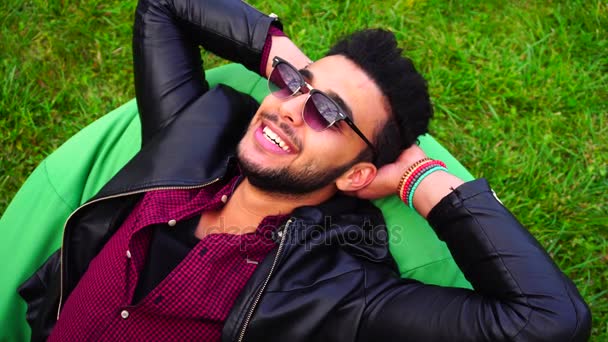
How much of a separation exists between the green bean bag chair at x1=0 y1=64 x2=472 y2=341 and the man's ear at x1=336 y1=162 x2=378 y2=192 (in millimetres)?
329

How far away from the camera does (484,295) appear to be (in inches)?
97.2

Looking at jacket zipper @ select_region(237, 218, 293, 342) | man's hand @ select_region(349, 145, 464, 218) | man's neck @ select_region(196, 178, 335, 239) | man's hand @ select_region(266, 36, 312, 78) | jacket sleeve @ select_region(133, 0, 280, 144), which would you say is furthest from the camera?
man's hand @ select_region(266, 36, 312, 78)

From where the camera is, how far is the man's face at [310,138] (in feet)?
8.54

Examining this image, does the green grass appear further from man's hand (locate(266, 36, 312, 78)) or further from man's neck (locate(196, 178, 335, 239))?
man's neck (locate(196, 178, 335, 239))

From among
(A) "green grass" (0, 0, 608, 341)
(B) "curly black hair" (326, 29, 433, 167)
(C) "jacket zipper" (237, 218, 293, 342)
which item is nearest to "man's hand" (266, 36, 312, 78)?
(B) "curly black hair" (326, 29, 433, 167)

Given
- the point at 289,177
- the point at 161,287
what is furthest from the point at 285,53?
the point at 161,287

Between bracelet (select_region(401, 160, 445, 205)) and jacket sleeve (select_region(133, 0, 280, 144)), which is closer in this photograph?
bracelet (select_region(401, 160, 445, 205))

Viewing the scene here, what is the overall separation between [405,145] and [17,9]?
3.64 m

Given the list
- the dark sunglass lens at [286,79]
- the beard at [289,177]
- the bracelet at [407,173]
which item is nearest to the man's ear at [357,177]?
the beard at [289,177]

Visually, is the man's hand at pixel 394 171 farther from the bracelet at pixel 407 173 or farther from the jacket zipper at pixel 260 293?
the jacket zipper at pixel 260 293

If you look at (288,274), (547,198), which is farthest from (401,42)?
(288,274)

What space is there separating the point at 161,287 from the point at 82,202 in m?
1.05

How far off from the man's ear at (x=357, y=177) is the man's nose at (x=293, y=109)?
362 millimetres

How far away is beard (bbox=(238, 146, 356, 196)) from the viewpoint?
2.62 meters
